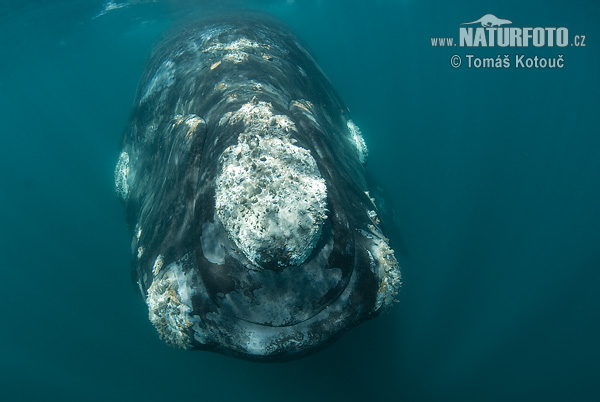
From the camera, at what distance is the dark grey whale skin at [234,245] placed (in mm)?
4016

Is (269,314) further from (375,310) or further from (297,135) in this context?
(297,135)

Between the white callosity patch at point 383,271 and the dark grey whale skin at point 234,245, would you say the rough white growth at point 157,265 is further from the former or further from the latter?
the white callosity patch at point 383,271

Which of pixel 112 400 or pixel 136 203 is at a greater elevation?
pixel 136 203

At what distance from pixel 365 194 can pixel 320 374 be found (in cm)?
597

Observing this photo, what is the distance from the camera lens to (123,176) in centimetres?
888

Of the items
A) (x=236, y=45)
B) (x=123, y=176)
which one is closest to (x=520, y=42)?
(x=236, y=45)

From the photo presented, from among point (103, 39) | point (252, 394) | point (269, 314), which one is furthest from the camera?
point (103, 39)

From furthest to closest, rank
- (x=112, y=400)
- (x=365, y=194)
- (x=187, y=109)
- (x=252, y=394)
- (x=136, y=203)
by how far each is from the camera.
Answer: (x=112, y=400) → (x=252, y=394) → (x=136, y=203) → (x=187, y=109) → (x=365, y=194)

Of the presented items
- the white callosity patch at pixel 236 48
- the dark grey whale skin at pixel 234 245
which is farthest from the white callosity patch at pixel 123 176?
the white callosity patch at pixel 236 48

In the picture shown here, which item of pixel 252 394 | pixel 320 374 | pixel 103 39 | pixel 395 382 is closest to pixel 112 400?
pixel 252 394

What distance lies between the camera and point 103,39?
146ft

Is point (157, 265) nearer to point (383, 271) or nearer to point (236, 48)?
point (383, 271)

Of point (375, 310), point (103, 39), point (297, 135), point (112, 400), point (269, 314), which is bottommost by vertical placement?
point (112, 400)

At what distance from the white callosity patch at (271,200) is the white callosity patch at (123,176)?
18.9 ft
